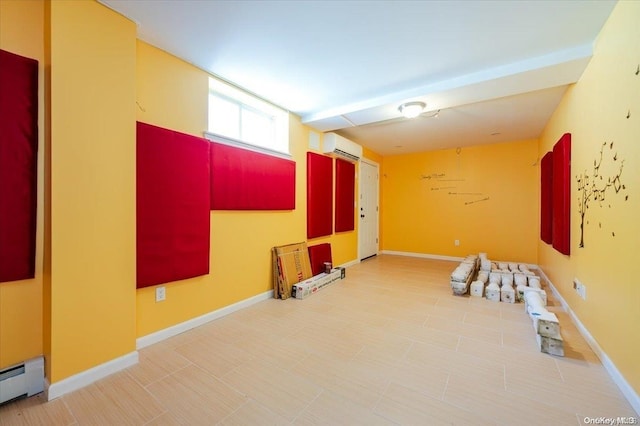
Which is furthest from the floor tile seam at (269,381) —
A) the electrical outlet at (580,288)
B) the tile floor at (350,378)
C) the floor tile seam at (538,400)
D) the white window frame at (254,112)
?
the electrical outlet at (580,288)

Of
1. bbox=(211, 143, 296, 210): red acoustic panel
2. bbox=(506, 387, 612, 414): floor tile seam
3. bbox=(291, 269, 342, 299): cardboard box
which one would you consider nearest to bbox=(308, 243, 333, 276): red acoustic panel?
bbox=(291, 269, 342, 299): cardboard box

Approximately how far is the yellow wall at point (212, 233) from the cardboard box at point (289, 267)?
0.10 m

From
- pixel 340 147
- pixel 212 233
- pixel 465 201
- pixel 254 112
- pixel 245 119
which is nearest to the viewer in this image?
pixel 212 233

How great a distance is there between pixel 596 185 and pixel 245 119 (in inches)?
133

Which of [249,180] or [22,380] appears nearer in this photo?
[22,380]

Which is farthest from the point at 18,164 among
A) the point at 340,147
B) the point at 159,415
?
the point at 340,147

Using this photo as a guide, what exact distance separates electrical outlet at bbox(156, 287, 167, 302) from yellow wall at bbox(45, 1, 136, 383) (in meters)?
0.27

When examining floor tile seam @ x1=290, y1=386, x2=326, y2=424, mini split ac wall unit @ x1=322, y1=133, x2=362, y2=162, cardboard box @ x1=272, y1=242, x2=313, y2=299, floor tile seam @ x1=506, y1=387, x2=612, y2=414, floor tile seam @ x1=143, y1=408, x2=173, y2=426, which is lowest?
floor tile seam @ x1=143, y1=408, x2=173, y2=426

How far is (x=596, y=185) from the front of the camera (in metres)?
2.05

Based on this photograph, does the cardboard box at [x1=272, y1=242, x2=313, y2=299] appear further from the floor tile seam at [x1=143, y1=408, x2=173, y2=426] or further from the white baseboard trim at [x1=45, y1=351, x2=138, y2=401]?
the floor tile seam at [x1=143, y1=408, x2=173, y2=426]

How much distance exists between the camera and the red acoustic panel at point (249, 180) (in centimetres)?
268

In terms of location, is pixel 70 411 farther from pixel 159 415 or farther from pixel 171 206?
pixel 171 206

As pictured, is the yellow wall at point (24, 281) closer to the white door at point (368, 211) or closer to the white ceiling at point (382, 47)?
the white ceiling at point (382, 47)

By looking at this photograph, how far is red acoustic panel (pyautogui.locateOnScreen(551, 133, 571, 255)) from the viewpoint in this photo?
2.65 meters
